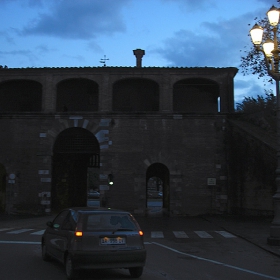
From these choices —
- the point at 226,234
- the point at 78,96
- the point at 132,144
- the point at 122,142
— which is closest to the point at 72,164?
the point at 78,96

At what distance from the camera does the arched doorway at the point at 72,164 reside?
2958cm

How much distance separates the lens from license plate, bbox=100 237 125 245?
8.18m

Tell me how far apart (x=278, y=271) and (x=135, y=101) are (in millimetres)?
22545

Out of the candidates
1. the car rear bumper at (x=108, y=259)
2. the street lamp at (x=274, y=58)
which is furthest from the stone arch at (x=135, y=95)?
the car rear bumper at (x=108, y=259)

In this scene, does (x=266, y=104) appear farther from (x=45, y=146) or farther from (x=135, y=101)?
(x=45, y=146)

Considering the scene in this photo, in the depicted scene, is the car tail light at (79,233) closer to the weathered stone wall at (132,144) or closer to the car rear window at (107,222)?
the car rear window at (107,222)

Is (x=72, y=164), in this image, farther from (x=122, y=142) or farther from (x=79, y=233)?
(x=79, y=233)

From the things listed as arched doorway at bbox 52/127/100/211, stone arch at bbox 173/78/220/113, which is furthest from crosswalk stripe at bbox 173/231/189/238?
stone arch at bbox 173/78/220/113

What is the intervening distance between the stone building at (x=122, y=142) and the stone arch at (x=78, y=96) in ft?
5.06

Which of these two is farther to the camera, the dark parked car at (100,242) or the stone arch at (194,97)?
the stone arch at (194,97)

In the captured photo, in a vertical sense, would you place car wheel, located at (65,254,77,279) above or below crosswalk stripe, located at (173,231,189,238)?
above

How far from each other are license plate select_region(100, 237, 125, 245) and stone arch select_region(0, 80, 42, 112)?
82.0 ft

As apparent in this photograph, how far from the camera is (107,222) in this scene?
8.58 meters

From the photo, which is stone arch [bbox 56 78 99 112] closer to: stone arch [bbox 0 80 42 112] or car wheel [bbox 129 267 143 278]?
stone arch [bbox 0 80 42 112]
